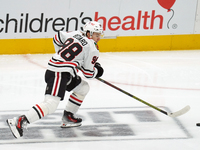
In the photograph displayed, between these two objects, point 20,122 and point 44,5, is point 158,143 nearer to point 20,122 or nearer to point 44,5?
point 20,122

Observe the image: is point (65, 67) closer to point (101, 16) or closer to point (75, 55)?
point (75, 55)

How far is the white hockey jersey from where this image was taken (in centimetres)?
372

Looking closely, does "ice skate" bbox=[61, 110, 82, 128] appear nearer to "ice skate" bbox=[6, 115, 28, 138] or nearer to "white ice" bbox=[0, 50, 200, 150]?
"white ice" bbox=[0, 50, 200, 150]

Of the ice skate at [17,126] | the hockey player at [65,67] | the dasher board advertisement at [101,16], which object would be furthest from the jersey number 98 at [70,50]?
the dasher board advertisement at [101,16]

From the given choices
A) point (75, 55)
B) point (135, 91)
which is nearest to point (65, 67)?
point (75, 55)

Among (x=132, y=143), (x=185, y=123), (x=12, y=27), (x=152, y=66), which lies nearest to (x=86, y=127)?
(x=132, y=143)

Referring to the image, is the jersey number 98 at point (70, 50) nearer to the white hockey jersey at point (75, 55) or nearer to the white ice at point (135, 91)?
the white hockey jersey at point (75, 55)

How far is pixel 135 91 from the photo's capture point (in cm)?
543

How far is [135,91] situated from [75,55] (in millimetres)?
1834

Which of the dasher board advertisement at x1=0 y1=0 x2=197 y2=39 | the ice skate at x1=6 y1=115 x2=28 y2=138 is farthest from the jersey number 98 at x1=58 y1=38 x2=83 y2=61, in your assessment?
the dasher board advertisement at x1=0 y1=0 x2=197 y2=39

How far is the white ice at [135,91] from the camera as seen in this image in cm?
371

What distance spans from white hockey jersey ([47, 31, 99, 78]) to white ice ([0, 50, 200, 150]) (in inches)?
22.7

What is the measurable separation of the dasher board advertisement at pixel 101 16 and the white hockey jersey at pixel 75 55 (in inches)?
132

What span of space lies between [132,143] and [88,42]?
2.80 feet
